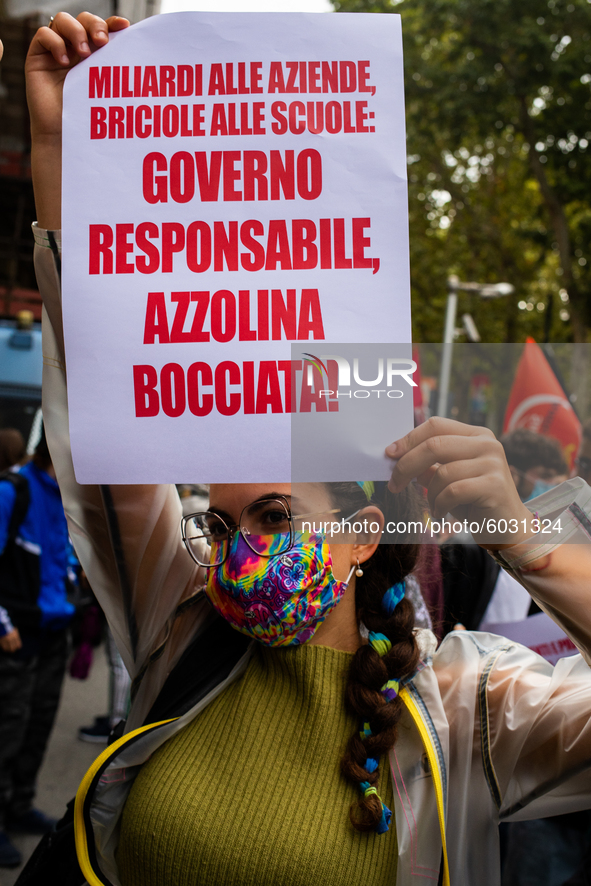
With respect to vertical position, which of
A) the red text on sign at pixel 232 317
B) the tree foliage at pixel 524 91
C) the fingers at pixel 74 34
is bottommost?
the red text on sign at pixel 232 317

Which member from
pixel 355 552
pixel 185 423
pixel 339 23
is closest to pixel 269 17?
pixel 339 23

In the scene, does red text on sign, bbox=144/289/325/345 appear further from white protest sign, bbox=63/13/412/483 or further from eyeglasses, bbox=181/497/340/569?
eyeglasses, bbox=181/497/340/569

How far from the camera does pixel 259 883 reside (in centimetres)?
140

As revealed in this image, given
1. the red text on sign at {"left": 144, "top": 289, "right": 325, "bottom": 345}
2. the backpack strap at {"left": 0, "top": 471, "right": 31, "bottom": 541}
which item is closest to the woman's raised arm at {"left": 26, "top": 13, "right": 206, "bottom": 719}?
the red text on sign at {"left": 144, "top": 289, "right": 325, "bottom": 345}

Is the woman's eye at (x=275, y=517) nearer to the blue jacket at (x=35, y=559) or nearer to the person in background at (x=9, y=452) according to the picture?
the blue jacket at (x=35, y=559)

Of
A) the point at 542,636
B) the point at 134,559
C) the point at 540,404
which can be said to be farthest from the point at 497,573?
the point at 540,404

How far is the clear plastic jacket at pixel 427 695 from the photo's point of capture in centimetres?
145

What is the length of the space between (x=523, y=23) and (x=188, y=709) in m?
13.6

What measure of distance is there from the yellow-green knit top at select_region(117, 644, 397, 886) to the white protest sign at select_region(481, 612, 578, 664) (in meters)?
1.06

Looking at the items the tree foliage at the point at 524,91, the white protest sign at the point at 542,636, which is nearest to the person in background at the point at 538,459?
the white protest sign at the point at 542,636

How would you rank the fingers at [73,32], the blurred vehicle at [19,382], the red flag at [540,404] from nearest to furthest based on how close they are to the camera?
the fingers at [73,32] → the red flag at [540,404] → the blurred vehicle at [19,382]

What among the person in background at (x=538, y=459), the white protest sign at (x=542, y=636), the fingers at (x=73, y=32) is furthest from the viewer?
the person in background at (x=538, y=459)

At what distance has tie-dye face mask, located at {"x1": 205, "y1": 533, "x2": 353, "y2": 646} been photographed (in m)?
1.54

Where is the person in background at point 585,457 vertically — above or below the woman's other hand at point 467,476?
below
